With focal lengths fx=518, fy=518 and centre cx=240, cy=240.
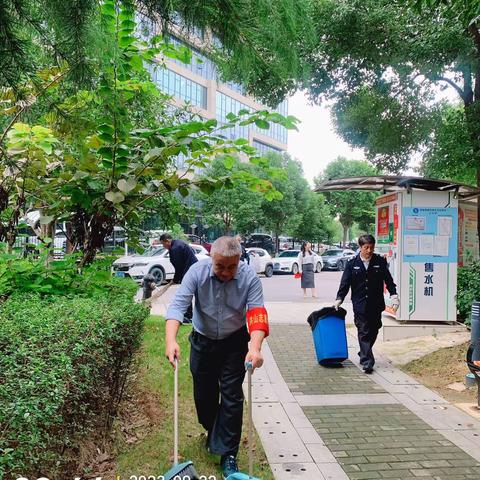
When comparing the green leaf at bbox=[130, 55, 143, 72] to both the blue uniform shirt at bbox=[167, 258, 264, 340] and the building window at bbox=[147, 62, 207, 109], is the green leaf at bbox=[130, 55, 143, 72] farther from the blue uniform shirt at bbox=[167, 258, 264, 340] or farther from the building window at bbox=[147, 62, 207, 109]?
the building window at bbox=[147, 62, 207, 109]

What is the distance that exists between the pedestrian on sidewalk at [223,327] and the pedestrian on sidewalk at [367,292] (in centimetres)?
326

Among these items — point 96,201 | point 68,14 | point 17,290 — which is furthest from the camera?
point 96,201

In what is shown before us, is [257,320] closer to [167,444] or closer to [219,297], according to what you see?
[219,297]

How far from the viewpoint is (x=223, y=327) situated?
13.0 ft

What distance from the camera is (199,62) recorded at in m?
3.43

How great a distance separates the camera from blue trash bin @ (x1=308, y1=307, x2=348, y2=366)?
23.2ft

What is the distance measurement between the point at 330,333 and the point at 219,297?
354 centimetres

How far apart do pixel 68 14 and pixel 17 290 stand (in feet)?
8.08

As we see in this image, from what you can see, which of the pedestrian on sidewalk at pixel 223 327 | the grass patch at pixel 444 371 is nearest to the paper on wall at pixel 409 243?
the grass patch at pixel 444 371

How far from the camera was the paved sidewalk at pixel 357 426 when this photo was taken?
401 cm

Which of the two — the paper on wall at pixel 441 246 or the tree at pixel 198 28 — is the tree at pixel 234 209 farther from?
the tree at pixel 198 28

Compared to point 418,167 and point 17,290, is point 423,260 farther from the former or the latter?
point 17,290

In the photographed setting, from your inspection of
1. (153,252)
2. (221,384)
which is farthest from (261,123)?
(153,252)

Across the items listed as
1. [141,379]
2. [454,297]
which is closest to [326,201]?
[454,297]
